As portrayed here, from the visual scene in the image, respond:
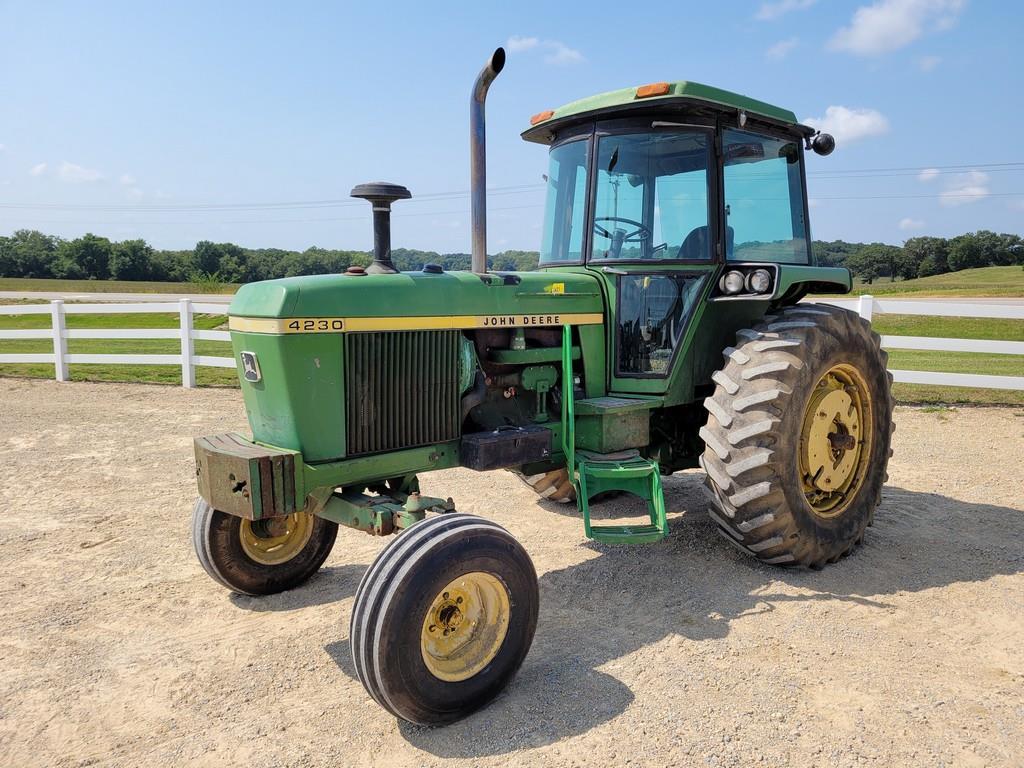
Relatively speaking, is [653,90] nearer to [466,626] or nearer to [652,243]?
[652,243]

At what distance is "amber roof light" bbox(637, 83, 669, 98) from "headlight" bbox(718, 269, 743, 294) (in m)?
1.14

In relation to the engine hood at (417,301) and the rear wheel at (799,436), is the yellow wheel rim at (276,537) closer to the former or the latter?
the engine hood at (417,301)

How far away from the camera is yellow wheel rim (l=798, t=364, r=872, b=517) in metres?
4.68

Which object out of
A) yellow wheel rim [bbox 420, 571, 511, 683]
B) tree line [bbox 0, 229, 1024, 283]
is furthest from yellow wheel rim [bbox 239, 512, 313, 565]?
tree line [bbox 0, 229, 1024, 283]

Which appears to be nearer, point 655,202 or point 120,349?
point 655,202

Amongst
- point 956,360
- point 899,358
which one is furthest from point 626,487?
point 956,360

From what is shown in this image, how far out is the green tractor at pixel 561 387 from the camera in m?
3.27

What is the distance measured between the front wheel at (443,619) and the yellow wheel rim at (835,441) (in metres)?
2.21

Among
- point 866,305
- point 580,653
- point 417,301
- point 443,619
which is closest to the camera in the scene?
point 443,619

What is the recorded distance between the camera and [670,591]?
4.30 metres

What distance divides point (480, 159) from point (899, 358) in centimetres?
1305

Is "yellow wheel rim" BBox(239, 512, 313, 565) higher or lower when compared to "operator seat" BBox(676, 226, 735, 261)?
lower

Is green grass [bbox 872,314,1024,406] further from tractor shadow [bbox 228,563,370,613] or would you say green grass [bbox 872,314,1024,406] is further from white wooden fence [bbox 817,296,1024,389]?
tractor shadow [bbox 228,563,370,613]

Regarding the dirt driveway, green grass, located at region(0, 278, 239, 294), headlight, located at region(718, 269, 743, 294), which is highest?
green grass, located at region(0, 278, 239, 294)
